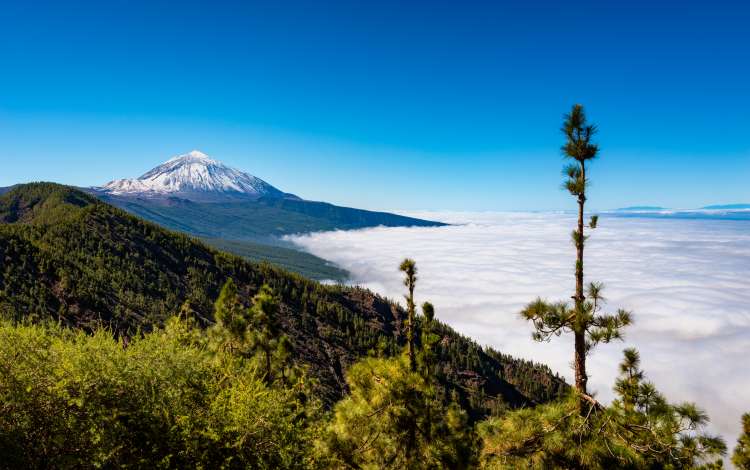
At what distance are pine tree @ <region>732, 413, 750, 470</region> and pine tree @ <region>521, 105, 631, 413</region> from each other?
62.1ft

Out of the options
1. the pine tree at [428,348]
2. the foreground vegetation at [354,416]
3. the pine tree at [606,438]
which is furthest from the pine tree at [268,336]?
the pine tree at [606,438]

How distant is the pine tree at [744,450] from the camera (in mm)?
22172

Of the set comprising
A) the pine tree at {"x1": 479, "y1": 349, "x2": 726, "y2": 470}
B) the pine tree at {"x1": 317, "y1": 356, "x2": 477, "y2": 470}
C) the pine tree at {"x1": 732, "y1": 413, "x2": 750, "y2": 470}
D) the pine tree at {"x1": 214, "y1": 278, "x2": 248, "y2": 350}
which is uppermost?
the pine tree at {"x1": 479, "y1": 349, "x2": 726, "y2": 470}

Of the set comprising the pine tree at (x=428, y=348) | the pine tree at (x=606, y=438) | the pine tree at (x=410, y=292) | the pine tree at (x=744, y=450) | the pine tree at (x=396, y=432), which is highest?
the pine tree at (x=410, y=292)

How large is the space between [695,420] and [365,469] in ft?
33.3

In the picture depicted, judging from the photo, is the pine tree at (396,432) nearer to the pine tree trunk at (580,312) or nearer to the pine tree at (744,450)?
the pine tree trunk at (580,312)

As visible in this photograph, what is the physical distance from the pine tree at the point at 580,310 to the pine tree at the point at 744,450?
18.9 m

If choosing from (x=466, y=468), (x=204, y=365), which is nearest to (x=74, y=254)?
(x=204, y=365)

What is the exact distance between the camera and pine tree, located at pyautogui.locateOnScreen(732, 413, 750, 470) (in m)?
22.2

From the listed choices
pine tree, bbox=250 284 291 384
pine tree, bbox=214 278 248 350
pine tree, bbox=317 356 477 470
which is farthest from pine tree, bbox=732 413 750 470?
pine tree, bbox=214 278 248 350

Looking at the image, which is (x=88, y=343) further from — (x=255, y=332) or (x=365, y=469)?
(x=255, y=332)

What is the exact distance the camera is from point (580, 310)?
11.5 metres

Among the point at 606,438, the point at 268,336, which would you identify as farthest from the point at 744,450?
the point at 268,336

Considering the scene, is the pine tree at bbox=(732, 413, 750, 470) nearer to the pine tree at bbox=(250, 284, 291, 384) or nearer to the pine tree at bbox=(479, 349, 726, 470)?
the pine tree at bbox=(479, 349, 726, 470)
